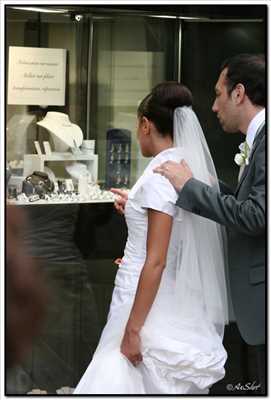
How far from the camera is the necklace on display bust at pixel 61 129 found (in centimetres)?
432

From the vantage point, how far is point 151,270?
3156mm

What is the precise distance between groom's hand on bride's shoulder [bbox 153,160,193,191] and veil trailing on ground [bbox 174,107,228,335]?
0.09 metres

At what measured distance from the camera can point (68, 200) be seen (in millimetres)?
4383

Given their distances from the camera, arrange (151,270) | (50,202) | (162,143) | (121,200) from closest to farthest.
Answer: (151,270)
(162,143)
(121,200)
(50,202)

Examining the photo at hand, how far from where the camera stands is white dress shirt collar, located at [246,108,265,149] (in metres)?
3.31

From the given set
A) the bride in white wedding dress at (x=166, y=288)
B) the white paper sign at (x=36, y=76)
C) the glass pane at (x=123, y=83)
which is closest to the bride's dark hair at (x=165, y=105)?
the bride in white wedding dress at (x=166, y=288)

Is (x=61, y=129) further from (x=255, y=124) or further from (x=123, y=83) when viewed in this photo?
(x=255, y=124)

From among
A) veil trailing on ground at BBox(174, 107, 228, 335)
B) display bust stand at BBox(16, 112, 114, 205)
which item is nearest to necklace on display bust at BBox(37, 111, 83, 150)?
display bust stand at BBox(16, 112, 114, 205)

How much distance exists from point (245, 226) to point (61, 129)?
5.07ft

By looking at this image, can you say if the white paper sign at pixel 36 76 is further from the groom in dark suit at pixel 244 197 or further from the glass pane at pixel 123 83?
the groom in dark suit at pixel 244 197

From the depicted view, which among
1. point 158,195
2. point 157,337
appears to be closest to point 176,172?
point 158,195

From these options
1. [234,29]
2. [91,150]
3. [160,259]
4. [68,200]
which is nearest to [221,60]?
[234,29]

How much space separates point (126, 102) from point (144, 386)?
1.78 meters

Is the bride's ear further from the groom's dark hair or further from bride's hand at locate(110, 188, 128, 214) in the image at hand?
bride's hand at locate(110, 188, 128, 214)
